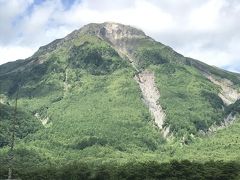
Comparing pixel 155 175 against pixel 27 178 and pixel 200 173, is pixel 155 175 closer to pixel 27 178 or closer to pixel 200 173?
pixel 200 173

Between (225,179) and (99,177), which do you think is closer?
(225,179)

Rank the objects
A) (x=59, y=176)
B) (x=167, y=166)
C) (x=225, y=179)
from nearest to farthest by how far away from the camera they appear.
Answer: (x=225, y=179) < (x=167, y=166) < (x=59, y=176)

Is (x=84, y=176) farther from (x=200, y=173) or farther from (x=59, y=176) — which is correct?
(x=200, y=173)

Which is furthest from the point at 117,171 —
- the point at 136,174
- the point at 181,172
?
the point at 181,172

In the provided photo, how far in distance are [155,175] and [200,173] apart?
14825 mm

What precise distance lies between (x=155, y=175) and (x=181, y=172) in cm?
815

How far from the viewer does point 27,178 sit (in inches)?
7096

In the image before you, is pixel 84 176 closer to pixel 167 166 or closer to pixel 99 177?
pixel 99 177

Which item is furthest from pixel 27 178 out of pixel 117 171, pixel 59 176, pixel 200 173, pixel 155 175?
pixel 200 173

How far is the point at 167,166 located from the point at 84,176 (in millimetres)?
28519

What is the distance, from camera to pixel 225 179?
539ft

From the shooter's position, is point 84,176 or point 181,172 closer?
point 181,172

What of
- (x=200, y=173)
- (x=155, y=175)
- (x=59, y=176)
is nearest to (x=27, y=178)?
(x=59, y=176)

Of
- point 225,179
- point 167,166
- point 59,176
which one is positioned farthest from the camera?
point 59,176
